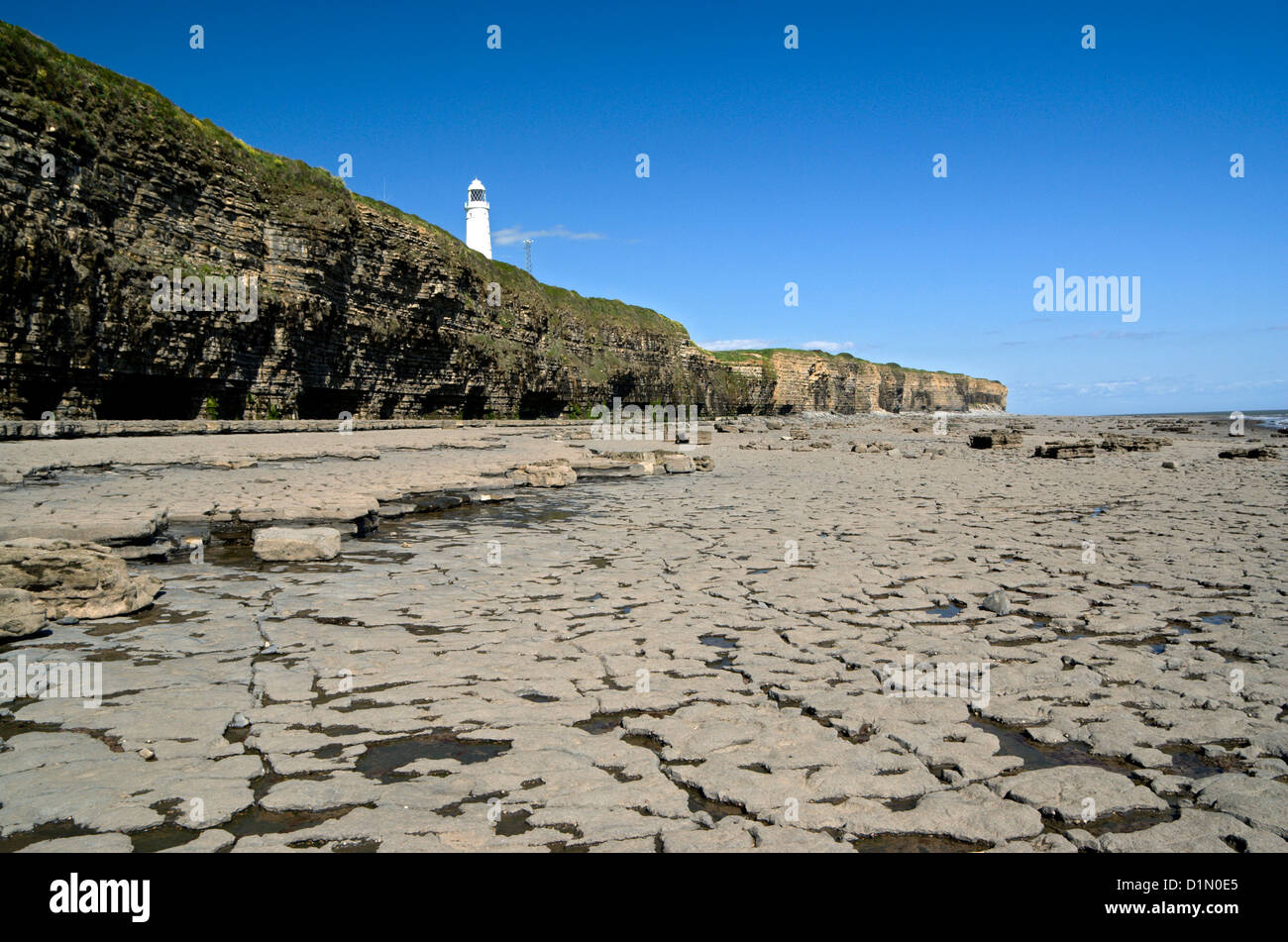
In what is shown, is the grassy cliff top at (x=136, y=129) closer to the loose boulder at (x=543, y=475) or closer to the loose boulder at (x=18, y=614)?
the loose boulder at (x=543, y=475)

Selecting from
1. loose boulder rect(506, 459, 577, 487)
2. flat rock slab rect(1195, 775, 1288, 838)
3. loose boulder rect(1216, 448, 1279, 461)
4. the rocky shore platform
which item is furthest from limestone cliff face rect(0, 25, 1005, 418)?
loose boulder rect(1216, 448, 1279, 461)

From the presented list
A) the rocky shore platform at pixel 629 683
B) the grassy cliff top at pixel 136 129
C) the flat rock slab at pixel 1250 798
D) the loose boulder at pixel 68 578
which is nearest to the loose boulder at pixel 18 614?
the rocky shore platform at pixel 629 683

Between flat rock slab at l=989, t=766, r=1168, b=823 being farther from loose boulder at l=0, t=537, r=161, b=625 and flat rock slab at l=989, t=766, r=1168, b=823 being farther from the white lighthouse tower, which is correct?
the white lighthouse tower

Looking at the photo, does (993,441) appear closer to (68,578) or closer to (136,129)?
(68,578)

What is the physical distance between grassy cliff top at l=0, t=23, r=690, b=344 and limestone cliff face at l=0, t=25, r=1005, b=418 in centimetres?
6

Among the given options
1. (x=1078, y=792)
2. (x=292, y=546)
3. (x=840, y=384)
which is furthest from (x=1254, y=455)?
(x=840, y=384)

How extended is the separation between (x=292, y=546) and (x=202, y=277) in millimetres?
20243

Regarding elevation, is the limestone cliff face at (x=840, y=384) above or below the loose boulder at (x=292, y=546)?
above

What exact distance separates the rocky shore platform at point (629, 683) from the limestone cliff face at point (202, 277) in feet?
45.4

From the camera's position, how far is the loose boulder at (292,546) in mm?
6180

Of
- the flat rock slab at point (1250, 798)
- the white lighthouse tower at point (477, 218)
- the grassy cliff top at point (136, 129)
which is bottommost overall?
the flat rock slab at point (1250, 798)
